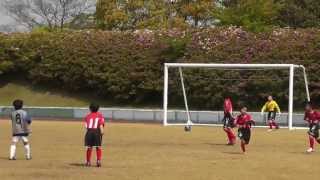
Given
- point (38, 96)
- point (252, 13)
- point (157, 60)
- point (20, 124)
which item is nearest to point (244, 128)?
point (20, 124)

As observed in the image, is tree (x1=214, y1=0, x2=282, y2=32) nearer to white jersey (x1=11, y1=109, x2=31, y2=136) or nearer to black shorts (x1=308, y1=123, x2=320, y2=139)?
black shorts (x1=308, y1=123, x2=320, y2=139)

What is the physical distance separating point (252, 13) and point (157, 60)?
468 inches

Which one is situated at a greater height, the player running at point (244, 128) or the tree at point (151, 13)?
the tree at point (151, 13)

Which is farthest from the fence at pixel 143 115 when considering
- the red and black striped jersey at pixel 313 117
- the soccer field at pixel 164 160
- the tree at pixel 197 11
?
the tree at pixel 197 11

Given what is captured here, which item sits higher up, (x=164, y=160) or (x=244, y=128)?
(x=244, y=128)

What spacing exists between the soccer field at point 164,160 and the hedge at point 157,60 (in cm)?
1844

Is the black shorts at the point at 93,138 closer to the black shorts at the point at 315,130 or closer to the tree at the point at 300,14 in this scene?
the black shorts at the point at 315,130

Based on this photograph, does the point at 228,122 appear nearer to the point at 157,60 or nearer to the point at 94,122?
the point at 94,122

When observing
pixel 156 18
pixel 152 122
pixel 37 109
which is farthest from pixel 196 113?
pixel 156 18

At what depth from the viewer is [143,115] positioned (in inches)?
1650

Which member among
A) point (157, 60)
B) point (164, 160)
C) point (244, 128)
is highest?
point (157, 60)

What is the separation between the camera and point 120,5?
6344cm

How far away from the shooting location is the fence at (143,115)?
39756mm

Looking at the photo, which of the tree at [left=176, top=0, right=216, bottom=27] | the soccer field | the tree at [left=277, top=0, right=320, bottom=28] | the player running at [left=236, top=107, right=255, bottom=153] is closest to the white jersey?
the soccer field
